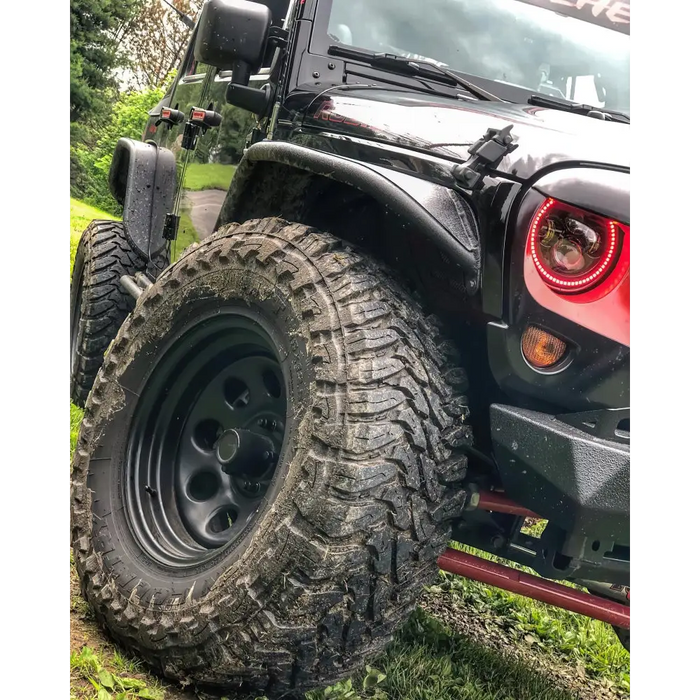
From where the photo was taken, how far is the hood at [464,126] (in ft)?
6.02

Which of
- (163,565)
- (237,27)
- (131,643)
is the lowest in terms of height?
(131,643)

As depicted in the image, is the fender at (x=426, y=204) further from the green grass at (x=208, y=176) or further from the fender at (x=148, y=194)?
the fender at (x=148, y=194)

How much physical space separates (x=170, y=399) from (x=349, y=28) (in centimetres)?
137

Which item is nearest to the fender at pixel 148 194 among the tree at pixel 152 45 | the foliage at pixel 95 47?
the foliage at pixel 95 47

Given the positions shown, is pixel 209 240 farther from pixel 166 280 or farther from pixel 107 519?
pixel 107 519

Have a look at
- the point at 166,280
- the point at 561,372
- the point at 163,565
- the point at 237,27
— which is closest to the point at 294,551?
the point at 163,565

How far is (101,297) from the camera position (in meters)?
4.26

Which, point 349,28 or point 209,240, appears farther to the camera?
point 349,28

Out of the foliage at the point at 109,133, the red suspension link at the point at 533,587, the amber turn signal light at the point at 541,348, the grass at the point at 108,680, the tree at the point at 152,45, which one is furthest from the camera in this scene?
the foliage at the point at 109,133

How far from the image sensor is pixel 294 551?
5.84 feet

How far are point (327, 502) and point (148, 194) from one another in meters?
2.87

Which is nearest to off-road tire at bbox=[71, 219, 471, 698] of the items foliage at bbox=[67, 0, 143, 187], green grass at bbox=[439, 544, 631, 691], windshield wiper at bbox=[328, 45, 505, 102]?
windshield wiper at bbox=[328, 45, 505, 102]

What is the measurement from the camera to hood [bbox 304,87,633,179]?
1836 millimetres
